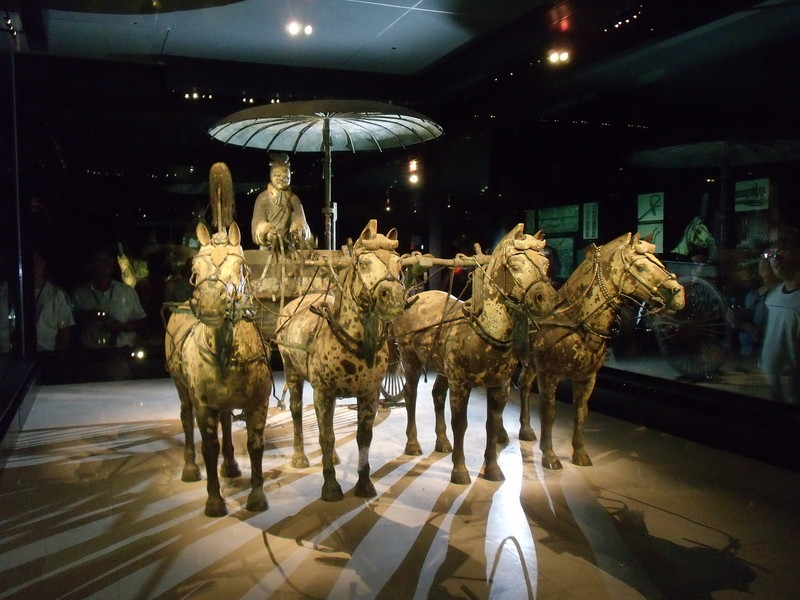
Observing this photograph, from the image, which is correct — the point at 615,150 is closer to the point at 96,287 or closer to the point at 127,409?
the point at 127,409

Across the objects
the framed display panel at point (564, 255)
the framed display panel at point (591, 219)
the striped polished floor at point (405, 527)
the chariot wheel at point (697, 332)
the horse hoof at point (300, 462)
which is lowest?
the striped polished floor at point (405, 527)

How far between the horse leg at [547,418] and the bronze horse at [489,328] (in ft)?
1.87

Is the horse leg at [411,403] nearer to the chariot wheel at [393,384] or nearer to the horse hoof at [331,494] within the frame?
the chariot wheel at [393,384]

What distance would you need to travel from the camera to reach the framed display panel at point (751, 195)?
19.2ft

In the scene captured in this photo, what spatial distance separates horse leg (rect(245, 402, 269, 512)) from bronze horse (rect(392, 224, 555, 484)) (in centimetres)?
141

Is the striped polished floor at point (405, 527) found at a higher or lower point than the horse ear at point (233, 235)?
lower

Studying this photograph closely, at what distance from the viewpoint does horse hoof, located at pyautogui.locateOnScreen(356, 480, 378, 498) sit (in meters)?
4.52

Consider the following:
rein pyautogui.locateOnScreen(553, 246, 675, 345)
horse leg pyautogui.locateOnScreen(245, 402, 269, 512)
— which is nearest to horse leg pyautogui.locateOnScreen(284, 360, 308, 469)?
horse leg pyautogui.locateOnScreen(245, 402, 269, 512)

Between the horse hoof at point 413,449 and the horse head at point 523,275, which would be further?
the horse hoof at point 413,449

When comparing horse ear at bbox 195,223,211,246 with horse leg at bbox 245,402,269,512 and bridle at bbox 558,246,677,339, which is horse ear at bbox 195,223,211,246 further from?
bridle at bbox 558,246,677,339

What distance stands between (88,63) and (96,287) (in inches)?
121

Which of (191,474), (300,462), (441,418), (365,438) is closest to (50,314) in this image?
(191,474)

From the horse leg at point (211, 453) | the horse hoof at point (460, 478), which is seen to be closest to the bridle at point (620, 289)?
the horse hoof at point (460, 478)

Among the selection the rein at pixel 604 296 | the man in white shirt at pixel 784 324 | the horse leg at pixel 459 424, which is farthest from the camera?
the man in white shirt at pixel 784 324
